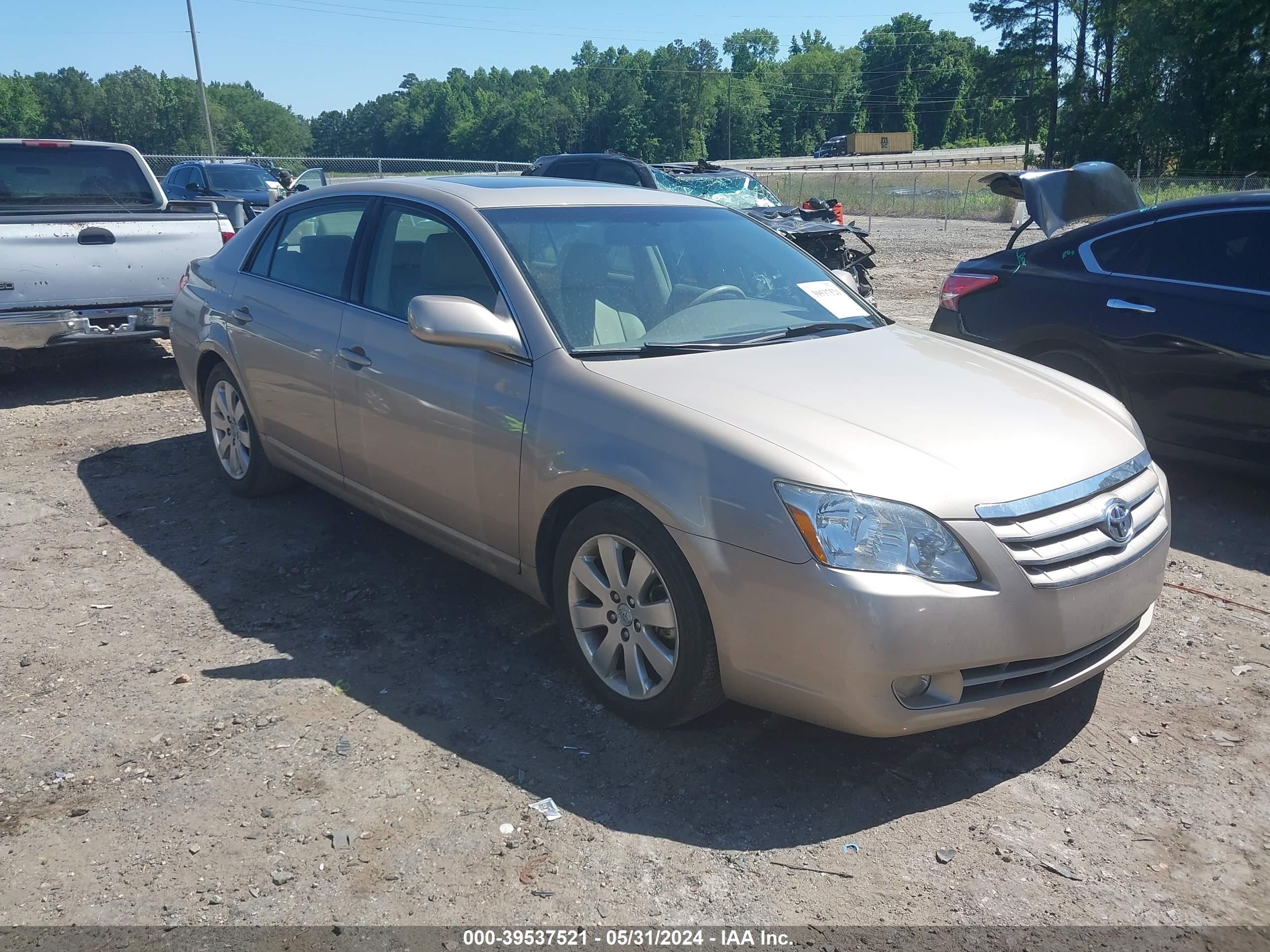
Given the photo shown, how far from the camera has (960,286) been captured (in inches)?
262

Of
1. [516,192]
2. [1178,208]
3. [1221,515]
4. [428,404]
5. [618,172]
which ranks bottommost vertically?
[1221,515]

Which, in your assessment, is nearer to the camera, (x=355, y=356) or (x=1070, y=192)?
(x=355, y=356)

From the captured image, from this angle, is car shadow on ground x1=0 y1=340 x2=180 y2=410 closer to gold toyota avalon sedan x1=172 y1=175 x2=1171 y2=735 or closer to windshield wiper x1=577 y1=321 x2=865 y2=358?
gold toyota avalon sedan x1=172 y1=175 x2=1171 y2=735

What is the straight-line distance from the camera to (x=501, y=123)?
269 ft

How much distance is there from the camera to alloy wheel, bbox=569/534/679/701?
3260 millimetres

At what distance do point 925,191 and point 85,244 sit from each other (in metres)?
34.6

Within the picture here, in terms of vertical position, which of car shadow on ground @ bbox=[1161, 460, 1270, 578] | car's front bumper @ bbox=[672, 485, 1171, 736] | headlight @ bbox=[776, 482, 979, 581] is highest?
headlight @ bbox=[776, 482, 979, 581]

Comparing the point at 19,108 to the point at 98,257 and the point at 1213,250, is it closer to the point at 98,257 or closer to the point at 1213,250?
the point at 98,257

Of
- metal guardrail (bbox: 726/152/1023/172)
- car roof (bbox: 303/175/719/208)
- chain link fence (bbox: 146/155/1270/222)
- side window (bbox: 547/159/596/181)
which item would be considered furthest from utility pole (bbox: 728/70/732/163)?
car roof (bbox: 303/175/719/208)

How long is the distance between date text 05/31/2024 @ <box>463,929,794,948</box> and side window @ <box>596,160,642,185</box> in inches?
504

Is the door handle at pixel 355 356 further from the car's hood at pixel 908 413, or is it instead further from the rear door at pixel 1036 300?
the rear door at pixel 1036 300

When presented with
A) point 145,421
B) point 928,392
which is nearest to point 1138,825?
point 928,392

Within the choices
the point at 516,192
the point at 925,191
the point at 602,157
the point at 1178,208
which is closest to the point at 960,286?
the point at 1178,208

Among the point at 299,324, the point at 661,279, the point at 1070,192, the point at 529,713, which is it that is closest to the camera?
the point at 529,713
